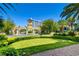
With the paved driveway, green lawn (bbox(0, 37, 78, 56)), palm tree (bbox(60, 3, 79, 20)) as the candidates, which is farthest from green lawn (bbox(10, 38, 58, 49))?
palm tree (bbox(60, 3, 79, 20))

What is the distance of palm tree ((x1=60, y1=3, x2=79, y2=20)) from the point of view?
110 inches

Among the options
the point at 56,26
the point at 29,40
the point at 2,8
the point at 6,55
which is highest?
the point at 2,8

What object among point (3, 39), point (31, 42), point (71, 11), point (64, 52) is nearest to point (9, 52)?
point (3, 39)

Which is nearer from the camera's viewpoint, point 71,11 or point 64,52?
point 64,52

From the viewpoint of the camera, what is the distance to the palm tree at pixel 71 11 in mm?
2789

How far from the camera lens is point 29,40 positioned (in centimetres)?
284

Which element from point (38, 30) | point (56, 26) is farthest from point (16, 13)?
point (56, 26)

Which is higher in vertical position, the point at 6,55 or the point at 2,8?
the point at 2,8

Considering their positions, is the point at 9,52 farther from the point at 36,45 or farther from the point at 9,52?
the point at 36,45

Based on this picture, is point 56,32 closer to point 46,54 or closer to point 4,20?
point 46,54

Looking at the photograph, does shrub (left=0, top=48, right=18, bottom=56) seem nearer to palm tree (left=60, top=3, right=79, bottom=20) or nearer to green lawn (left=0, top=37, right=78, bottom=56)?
green lawn (left=0, top=37, right=78, bottom=56)

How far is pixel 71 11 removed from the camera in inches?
112

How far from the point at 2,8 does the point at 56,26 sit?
2.39 ft

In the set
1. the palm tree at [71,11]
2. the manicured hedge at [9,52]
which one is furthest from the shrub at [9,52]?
the palm tree at [71,11]
